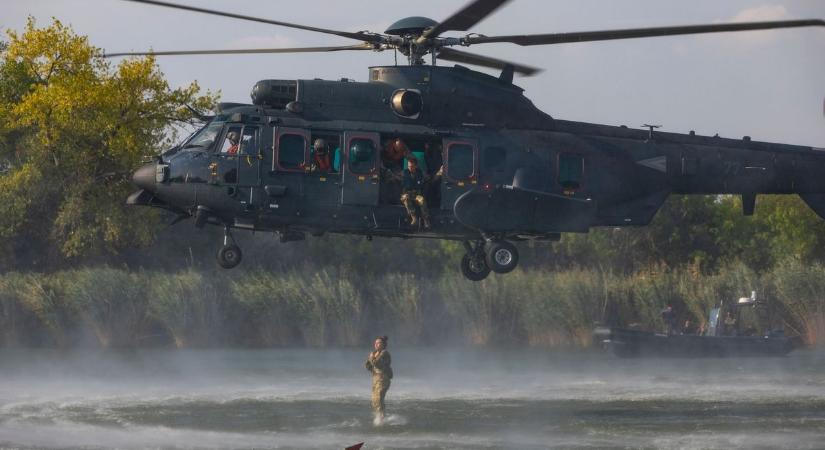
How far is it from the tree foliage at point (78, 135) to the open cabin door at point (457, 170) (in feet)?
67.7

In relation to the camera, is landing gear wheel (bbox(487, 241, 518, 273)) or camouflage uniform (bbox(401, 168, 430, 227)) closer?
camouflage uniform (bbox(401, 168, 430, 227))

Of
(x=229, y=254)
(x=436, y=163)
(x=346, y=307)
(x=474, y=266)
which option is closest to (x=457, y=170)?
(x=436, y=163)

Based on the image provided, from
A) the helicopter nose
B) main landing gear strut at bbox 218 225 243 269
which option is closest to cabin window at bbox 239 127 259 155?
main landing gear strut at bbox 218 225 243 269

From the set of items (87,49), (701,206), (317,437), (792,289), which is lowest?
(317,437)

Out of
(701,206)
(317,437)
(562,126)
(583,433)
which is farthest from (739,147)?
(701,206)

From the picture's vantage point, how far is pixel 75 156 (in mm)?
41938

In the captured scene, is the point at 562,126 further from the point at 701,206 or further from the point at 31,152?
the point at 701,206

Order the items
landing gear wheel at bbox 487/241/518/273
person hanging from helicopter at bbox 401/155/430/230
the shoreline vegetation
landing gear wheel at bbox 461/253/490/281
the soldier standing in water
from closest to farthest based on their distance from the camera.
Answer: person hanging from helicopter at bbox 401/155/430/230 → landing gear wheel at bbox 487/241/518/273 → landing gear wheel at bbox 461/253/490/281 → the soldier standing in water → the shoreline vegetation

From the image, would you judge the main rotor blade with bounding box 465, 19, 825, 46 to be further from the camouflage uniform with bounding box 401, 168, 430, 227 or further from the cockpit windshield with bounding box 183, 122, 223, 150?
the cockpit windshield with bounding box 183, 122, 223, 150

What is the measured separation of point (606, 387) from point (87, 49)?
20479mm

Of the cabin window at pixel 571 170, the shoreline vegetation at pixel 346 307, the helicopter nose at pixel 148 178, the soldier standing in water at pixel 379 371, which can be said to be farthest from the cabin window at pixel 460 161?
the shoreline vegetation at pixel 346 307

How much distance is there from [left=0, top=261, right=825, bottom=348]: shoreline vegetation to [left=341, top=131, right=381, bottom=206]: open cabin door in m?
19.3

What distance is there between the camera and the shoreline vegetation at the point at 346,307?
131 ft

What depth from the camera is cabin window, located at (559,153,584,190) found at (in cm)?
2250
